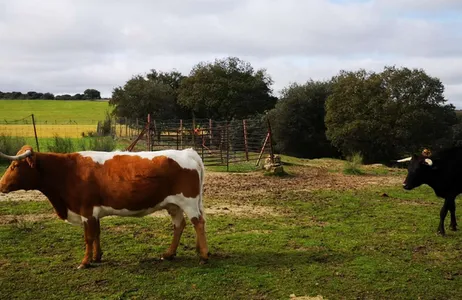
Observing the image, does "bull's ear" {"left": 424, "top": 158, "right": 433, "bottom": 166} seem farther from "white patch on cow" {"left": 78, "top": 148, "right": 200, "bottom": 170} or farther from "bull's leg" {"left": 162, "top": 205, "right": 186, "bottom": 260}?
"bull's leg" {"left": 162, "top": 205, "right": 186, "bottom": 260}

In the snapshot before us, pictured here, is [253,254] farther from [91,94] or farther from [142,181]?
[91,94]

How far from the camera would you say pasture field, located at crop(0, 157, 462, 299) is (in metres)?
5.25

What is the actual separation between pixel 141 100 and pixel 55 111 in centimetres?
3348

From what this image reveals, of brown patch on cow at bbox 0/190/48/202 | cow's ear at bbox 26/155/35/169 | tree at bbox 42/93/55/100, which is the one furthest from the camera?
tree at bbox 42/93/55/100

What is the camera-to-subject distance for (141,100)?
4153 centimetres

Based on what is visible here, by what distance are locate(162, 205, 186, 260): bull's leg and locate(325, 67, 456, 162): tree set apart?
2480 cm

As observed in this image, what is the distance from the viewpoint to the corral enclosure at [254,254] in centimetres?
525

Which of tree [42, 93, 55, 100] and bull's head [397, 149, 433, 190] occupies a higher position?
tree [42, 93, 55, 100]

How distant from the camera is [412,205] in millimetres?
10430

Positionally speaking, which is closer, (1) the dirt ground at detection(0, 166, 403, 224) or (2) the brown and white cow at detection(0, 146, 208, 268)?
(2) the brown and white cow at detection(0, 146, 208, 268)

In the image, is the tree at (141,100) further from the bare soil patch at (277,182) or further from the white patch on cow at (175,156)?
the white patch on cow at (175,156)

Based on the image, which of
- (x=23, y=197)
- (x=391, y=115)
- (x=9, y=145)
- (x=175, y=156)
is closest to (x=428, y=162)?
(x=175, y=156)

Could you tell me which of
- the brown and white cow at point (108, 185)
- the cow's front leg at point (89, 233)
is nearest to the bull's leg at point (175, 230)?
the brown and white cow at point (108, 185)

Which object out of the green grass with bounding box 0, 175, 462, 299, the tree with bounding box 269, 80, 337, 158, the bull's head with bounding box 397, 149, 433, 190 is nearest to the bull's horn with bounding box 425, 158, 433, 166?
the bull's head with bounding box 397, 149, 433, 190
